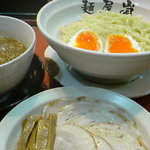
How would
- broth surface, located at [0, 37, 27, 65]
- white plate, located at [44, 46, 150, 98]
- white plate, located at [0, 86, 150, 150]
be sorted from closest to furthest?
white plate, located at [0, 86, 150, 150], broth surface, located at [0, 37, 27, 65], white plate, located at [44, 46, 150, 98]

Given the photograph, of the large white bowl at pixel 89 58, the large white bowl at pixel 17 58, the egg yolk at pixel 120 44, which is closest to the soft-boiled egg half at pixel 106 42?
the egg yolk at pixel 120 44

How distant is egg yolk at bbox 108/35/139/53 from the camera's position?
1.46 meters

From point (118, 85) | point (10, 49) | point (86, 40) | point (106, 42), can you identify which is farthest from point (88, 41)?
point (10, 49)

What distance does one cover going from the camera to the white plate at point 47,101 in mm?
1125

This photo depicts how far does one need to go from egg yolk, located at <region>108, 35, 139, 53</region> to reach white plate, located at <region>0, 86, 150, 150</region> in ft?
0.95

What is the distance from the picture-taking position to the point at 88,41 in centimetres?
152

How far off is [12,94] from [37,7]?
1.41 meters

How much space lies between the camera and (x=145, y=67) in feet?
4.36

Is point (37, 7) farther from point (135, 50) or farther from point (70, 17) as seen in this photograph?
point (135, 50)

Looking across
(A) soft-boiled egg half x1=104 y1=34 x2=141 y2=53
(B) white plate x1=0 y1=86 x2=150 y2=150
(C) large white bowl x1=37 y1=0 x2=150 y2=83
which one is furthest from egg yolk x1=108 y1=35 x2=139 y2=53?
(B) white plate x1=0 y1=86 x2=150 y2=150

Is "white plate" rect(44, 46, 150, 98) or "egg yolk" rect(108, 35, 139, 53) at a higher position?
"egg yolk" rect(108, 35, 139, 53)

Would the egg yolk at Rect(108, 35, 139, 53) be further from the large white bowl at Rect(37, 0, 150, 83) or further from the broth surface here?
the broth surface

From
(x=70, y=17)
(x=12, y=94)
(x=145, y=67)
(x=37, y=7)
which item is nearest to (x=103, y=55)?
(x=145, y=67)

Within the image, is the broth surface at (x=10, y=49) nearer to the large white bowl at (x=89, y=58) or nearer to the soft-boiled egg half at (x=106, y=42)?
the large white bowl at (x=89, y=58)
